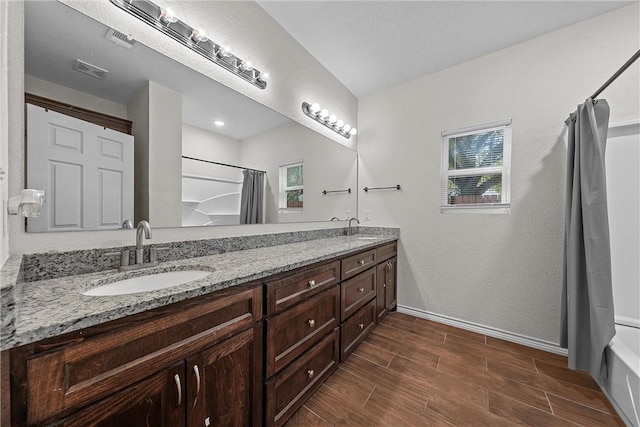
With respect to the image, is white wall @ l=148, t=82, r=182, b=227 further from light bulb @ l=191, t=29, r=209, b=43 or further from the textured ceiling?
the textured ceiling

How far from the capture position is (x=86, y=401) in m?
0.62

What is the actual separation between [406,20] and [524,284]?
2.37m

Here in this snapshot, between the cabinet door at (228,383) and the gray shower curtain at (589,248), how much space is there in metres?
1.97

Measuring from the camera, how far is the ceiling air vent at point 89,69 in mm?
1045

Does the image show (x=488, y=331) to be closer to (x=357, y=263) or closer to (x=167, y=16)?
(x=357, y=263)

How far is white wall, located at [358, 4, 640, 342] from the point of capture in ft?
6.09

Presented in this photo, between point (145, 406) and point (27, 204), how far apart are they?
0.66 meters

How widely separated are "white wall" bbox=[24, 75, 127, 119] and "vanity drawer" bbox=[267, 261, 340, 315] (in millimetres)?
1084

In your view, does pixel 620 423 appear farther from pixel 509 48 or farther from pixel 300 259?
pixel 509 48

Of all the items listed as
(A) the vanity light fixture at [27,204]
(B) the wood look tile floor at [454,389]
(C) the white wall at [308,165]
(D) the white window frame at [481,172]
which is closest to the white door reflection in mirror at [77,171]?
(A) the vanity light fixture at [27,204]

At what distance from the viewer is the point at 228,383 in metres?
0.95

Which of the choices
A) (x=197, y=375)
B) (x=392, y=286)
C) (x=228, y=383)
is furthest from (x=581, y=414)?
(x=197, y=375)

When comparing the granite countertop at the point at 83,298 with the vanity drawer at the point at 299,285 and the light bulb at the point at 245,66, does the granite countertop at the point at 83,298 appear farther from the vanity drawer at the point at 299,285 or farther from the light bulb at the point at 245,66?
the light bulb at the point at 245,66

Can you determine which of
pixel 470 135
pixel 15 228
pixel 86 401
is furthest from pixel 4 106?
pixel 470 135
